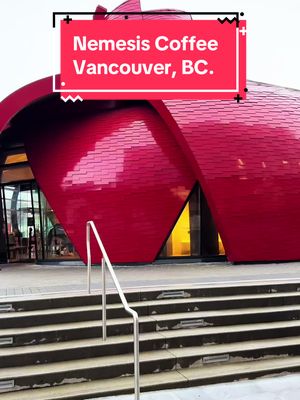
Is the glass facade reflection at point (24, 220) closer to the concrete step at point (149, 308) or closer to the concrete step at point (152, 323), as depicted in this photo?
the concrete step at point (149, 308)

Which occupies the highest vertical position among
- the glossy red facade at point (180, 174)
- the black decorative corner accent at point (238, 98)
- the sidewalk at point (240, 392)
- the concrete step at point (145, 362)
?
the black decorative corner accent at point (238, 98)

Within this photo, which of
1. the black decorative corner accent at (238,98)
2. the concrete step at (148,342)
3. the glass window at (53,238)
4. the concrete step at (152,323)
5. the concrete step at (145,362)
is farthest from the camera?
the glass window at (53,238)

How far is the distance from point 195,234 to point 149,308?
607 centimetres

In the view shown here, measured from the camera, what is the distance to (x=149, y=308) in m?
6.25

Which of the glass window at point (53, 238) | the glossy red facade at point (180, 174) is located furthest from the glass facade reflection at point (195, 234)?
the glass window at point (53, 238)

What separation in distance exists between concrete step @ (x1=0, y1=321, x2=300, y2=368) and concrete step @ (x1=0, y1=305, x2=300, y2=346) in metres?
0.08

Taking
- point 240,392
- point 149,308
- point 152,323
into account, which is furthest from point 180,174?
point 240,392

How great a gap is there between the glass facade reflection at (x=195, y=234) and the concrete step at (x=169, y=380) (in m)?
6.37

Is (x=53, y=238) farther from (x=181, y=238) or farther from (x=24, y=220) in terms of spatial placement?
(x=181, y=238)

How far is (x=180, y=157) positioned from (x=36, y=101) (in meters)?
4.12

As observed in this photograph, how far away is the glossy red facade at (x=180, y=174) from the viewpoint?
448 inches

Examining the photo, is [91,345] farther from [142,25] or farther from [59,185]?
[59,185]

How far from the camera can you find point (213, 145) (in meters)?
11.4

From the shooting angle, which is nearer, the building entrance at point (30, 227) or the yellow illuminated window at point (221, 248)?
the yellow illuminated window at point (221, 248)
